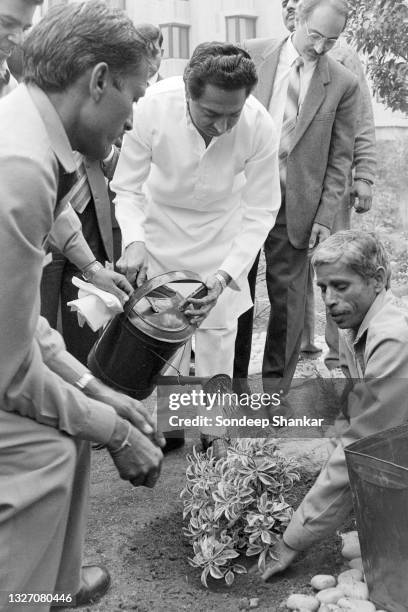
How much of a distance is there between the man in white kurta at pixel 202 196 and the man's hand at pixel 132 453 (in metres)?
1.67

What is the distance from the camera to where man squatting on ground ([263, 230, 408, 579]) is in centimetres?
303

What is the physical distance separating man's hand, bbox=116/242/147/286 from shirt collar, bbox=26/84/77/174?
6.01ft

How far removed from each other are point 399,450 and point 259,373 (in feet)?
9.44

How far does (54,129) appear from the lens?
2.07m

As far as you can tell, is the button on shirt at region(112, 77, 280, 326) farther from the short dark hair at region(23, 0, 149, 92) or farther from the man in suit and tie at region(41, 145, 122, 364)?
the short dark hair at region(23, 0, 149, 92)

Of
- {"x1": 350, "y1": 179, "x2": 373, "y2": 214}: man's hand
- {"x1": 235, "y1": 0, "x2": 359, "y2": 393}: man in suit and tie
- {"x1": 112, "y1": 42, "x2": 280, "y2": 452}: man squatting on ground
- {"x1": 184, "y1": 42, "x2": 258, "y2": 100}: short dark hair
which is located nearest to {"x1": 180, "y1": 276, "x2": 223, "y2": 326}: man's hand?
{"x1": 112, "y1": 42, "x2": 280, "y2": 452}: man squatting on ground

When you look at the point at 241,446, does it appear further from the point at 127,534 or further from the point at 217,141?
the point at 217,141

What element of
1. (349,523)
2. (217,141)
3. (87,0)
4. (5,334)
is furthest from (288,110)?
(5,334)

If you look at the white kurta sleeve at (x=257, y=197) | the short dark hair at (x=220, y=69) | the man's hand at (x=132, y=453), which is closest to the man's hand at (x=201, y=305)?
the white kurta sleeve at (x=257, y=197)

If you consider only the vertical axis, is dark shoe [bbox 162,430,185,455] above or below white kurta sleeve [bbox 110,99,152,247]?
below

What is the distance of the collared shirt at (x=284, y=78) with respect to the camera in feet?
15.4

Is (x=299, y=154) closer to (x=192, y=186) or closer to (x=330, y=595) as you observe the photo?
(x=192, y=186)

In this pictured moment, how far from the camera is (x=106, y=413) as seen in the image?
7.37 ft

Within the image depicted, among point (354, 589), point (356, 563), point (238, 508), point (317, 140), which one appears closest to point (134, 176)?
point (317, 140)
